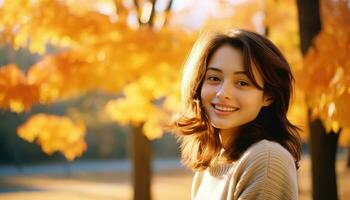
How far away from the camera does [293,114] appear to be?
889 centimetres

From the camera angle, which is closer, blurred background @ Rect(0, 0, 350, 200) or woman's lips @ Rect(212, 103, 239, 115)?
woman's lips @ Rect(212, 103, 239, 115)

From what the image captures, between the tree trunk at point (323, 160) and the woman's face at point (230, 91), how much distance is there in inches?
121

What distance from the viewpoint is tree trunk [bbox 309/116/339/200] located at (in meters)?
4.27

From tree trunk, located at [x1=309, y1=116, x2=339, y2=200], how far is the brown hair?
2.95 m

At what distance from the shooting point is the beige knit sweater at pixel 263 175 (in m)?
1.17

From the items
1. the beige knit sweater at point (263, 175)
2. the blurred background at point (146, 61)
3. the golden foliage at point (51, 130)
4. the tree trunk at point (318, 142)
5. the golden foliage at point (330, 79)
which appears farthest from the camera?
the golden foliage at point (51, 130)

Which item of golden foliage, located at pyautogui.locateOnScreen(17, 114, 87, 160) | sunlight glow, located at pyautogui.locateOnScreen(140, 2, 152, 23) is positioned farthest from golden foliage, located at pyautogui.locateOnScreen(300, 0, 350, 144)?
golden foliage, located at pyautogui.locateOnScreen(17, 114, 87, 160)

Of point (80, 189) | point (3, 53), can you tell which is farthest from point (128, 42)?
point (3, 53)

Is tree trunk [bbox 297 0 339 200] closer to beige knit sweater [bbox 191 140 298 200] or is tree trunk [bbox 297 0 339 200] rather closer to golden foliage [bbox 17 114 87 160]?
beige knit sweater [bbox 191 140 298 200]

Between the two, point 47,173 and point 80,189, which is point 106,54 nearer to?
point 80,189

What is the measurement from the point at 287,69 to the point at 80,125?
6.93m

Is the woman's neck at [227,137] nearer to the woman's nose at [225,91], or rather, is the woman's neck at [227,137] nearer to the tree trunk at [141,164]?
the woman's nose at [225,91]

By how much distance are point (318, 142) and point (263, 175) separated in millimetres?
3293

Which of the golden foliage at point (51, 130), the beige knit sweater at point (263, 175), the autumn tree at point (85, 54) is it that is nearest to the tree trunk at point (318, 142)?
the autumn tree at point (85, 54)
